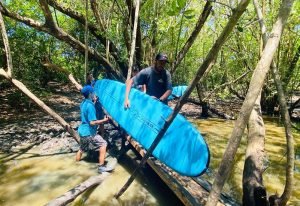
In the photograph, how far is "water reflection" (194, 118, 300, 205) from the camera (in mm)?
5611

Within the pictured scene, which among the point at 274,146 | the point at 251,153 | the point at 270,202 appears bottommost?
the point at 274,146

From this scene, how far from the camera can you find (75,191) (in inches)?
178

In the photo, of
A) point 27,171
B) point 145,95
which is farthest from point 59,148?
point 145,95

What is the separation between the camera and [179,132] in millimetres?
4848

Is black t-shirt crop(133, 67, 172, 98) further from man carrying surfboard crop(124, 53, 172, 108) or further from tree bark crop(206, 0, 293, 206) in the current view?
tree bark crop(206, 0, 293, 206)

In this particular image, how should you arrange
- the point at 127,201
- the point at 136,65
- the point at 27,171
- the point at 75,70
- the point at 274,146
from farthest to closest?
the point at 75,70
the point at 136,65
the point at 274,146
the point at 27,171
the point at 127,201

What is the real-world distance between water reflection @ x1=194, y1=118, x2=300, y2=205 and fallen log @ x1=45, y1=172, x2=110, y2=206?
7.09ft

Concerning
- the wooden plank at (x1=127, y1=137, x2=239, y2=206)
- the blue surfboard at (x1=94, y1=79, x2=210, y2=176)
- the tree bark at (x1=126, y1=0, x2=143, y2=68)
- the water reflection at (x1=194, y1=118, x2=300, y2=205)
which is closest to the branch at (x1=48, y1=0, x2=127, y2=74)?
the tree bark at (x1=126, y1=0, x2=143, y2=68)

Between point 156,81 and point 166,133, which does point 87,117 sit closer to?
point 156,81

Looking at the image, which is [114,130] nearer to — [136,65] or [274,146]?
[136,65]

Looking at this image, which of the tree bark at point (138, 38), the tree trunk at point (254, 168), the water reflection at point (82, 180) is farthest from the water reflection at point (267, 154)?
the tree bark at point (138, 38)

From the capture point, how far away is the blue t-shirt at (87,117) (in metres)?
6.05

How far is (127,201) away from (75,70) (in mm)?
16374

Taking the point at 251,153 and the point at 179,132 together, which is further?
the point at 179,132
